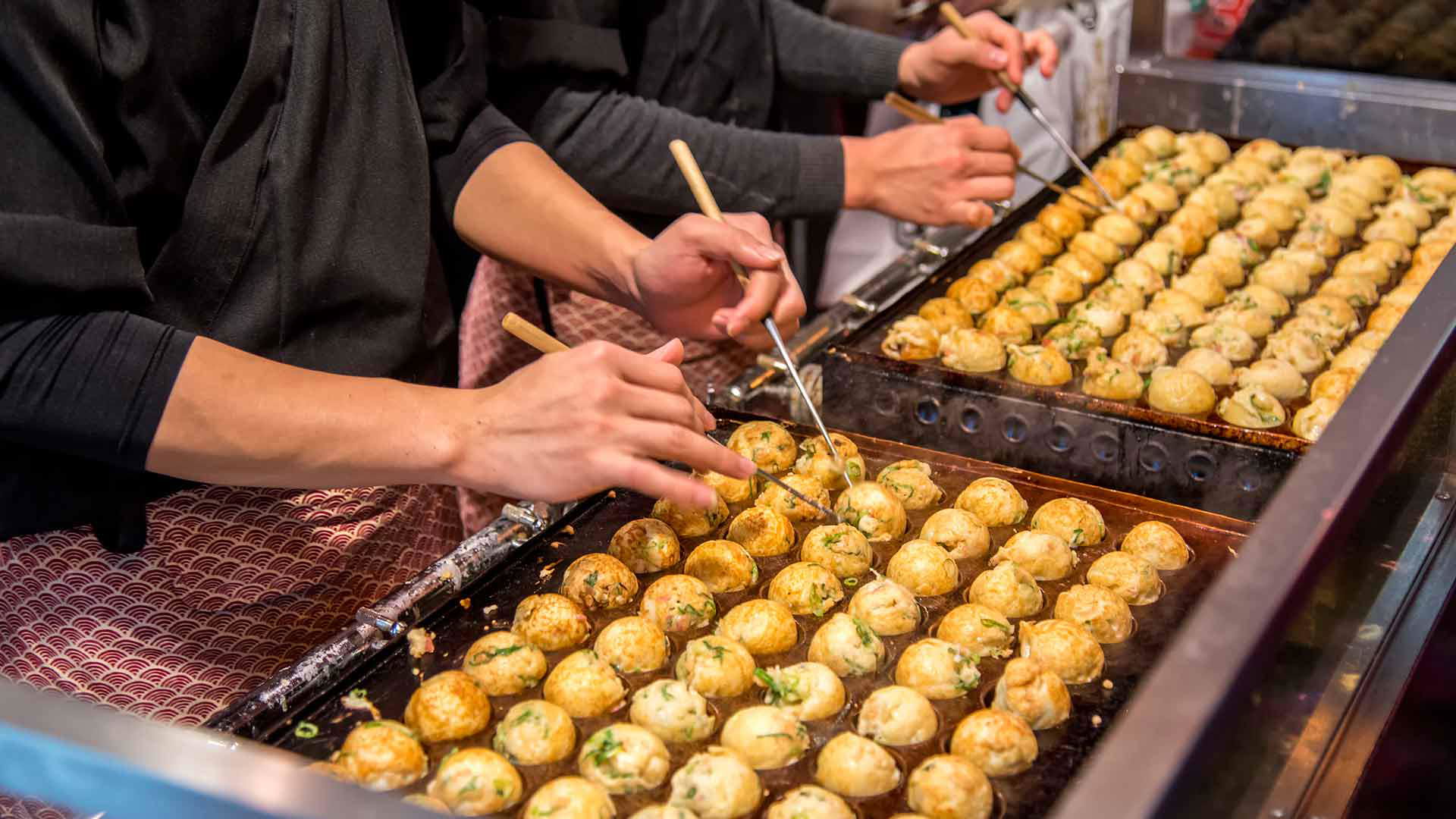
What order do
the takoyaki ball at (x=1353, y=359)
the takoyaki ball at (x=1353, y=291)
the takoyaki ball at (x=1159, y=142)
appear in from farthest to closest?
the takoyaki ball at (x=1159, y=142), the takoyaki ball at (x=1353, y=291), the takoyaki ball at (x=1353, y=359)

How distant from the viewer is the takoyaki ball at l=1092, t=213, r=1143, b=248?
3539 mm

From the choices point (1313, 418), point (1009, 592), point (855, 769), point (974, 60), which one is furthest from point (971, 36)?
point (855, 769)

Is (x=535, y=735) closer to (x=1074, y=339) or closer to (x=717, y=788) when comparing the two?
(x=717, y=788)

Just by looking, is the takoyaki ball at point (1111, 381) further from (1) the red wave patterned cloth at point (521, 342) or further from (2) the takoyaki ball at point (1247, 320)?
(1) the red wave patterned cloth at point (521, 342)

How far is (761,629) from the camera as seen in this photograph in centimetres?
203

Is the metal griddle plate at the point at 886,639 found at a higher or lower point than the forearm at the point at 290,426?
lower

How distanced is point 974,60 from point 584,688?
255 cm

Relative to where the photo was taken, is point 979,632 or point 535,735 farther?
point 979,632

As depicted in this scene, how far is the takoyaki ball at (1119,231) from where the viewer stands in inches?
139

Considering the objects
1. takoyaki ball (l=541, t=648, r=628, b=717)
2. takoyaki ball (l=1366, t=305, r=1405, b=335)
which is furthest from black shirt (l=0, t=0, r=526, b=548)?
takoyaki ball (l=1366, t=305, r=1405, b=335)

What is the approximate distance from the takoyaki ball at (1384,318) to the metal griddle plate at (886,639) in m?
1.01

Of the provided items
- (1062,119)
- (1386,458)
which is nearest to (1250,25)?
(1062,119)

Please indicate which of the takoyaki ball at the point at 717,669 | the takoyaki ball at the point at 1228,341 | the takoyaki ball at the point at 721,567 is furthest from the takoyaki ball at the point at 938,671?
the takoyaki ball at the point at 1228,341

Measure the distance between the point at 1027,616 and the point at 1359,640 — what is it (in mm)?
508
